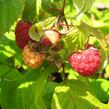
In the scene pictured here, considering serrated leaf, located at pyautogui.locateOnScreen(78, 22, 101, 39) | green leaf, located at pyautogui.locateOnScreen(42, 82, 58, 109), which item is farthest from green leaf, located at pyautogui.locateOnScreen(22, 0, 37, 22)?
green leaf, located at pyautogui.locateOnScreen(42, 82, 58, 109)

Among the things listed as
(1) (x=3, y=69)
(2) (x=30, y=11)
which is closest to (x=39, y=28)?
(2) (x=30, y=11)

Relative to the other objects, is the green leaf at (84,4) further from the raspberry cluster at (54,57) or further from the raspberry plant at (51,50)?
the raspberry cluster at (54,57)

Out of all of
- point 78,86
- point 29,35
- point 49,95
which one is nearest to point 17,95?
point 49,95

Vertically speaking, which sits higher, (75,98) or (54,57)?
(54,57)

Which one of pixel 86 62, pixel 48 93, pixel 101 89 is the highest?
pixel 86 62

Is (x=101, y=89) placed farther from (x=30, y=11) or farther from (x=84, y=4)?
(x=84, y=4)

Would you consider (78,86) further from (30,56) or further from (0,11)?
(0,11)
